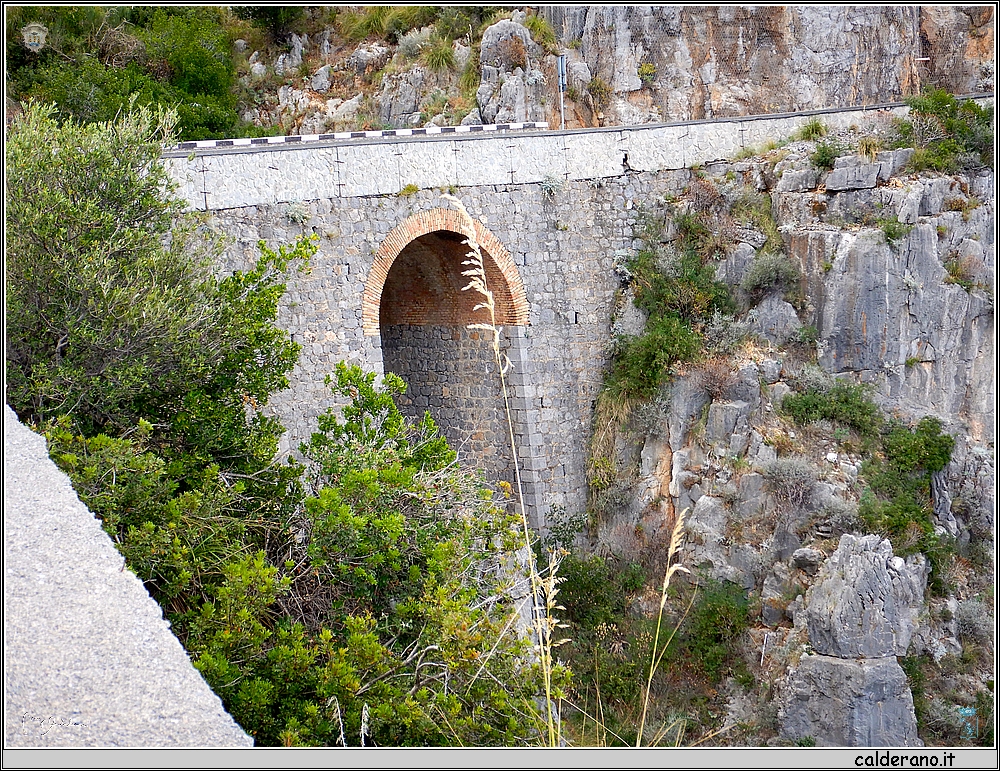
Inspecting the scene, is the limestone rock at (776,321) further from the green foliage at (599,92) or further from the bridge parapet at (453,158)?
the green foliage at (599,92)

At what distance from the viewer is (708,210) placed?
47.4ft

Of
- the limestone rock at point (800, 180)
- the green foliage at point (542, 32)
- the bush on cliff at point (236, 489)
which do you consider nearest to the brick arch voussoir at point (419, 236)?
the bush on cliff at point (236, 489)

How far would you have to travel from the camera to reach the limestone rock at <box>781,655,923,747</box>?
1071cm

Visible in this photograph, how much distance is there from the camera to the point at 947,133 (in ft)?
45.8

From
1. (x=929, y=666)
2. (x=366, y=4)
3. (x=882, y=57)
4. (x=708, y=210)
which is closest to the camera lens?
(x=929, y=666)

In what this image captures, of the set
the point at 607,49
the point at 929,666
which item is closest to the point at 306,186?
the point at 929,666

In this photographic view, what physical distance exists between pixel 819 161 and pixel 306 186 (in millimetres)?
6943

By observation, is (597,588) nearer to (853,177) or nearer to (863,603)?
(863,603)

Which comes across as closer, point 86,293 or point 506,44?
point 86,293

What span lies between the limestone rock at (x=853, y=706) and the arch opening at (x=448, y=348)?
486 centimetres

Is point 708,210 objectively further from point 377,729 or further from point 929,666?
point 377,729

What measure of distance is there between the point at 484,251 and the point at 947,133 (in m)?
6.50

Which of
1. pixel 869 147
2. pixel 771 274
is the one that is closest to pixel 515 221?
pixel 771 274

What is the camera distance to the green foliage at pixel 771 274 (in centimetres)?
1356
